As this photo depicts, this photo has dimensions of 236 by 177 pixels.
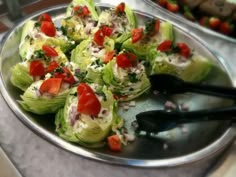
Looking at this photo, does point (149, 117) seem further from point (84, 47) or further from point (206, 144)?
point (84, 47)

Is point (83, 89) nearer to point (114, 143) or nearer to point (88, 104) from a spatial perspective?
point (88, 104)

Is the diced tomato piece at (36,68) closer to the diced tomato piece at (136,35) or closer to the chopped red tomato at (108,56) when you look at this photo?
the chopped red tomato at (108,56)

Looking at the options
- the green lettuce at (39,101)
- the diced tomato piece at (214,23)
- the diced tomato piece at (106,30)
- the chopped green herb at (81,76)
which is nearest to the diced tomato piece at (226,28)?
the diced tomato piece at (214,23)

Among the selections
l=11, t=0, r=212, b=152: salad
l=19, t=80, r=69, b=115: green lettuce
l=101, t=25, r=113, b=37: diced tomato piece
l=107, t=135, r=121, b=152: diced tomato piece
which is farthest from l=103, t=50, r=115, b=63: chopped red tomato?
l=107, t=135, r=121, b=152: diced tomato piece

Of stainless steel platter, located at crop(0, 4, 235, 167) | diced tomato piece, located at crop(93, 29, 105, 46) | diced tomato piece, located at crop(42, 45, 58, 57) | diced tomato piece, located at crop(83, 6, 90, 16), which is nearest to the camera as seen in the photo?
stainless steel platter, located at crop(0, 4, 235, 167)

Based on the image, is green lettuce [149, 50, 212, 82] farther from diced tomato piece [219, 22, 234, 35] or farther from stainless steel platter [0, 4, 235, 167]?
diced tomato piece [219, 22, 234, 35]

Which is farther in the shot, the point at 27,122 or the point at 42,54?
the point at 42,54

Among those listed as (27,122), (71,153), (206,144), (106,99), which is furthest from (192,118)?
(27,122)
